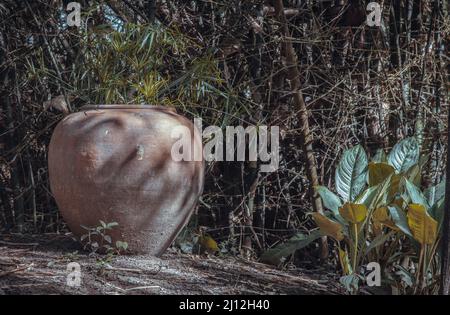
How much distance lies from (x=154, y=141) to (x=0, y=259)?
94cm

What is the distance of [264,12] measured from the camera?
14.3ft

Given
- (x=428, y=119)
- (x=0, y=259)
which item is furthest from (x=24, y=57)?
(x=428, y=119)

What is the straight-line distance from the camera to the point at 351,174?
376cm

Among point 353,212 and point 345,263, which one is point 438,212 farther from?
point 345,263

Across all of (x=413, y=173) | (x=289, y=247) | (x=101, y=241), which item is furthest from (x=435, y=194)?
(x=101, y=241)

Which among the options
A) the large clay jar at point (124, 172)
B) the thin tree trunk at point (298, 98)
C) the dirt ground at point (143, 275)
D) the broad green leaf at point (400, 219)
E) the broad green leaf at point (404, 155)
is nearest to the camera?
the dirt ground at point (143, 275)

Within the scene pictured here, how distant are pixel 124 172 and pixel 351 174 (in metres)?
1.16

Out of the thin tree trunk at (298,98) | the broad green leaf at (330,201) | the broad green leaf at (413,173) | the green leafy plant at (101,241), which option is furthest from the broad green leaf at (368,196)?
the green leafy plant at (101,241)

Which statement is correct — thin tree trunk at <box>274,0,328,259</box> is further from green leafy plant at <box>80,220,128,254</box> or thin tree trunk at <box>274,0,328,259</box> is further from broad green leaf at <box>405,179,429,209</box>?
green leafy plant at <box>80,220,128,254</box>

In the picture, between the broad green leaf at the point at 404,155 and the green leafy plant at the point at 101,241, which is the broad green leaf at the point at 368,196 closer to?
the broad green leaf at the point at 404,155

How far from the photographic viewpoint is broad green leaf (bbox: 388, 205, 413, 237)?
10.9ft

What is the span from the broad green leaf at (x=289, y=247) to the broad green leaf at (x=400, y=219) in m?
0.40

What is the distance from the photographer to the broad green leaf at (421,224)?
320 cm

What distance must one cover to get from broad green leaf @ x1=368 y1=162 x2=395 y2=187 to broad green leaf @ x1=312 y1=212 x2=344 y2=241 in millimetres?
348
